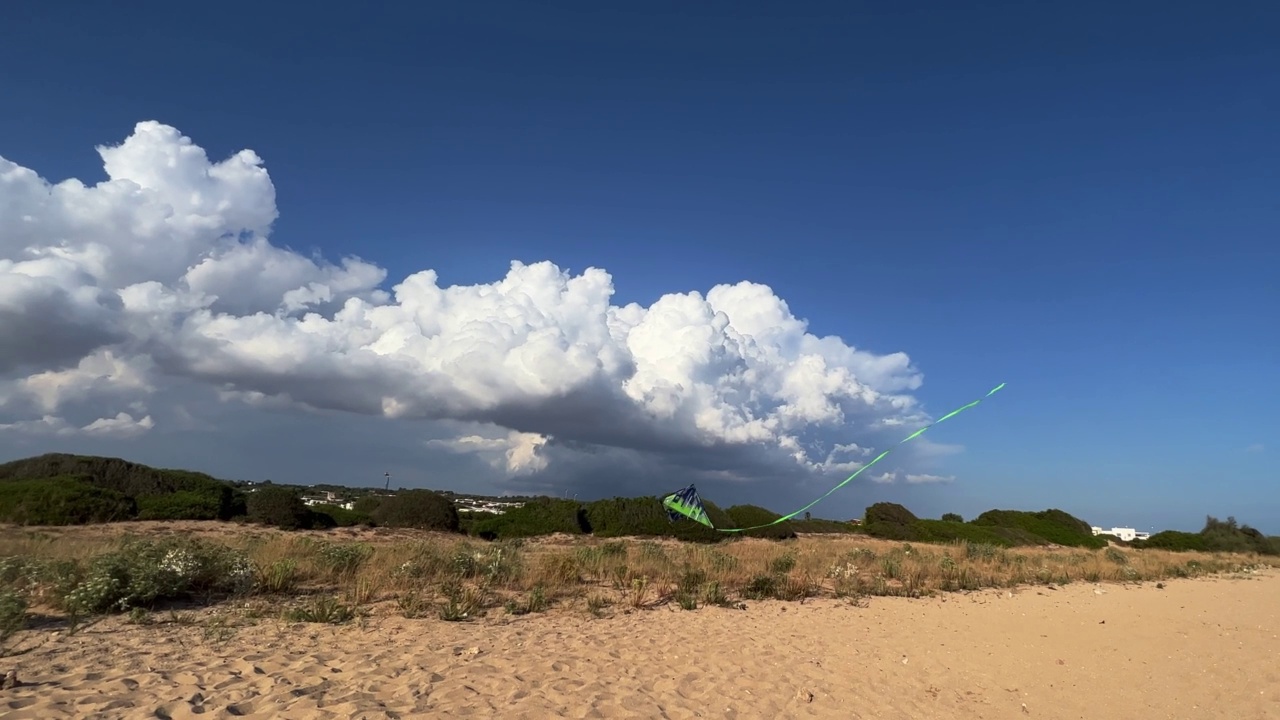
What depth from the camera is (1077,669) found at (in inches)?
354

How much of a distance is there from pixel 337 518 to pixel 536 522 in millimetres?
8382

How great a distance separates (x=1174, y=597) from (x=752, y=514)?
2132cm

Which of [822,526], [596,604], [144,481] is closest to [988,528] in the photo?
[822,526]

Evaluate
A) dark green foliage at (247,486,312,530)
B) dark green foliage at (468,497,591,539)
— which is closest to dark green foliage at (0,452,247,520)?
dark green foliage at (247,486,312,530)

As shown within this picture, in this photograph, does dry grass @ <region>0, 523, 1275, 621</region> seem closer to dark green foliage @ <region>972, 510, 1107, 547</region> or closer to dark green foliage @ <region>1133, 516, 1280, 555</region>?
dark green foliage @ <region>972, 510, 1107, 547</region>

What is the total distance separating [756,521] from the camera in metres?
37.0

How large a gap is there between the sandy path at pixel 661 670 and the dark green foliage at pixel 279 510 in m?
19.3

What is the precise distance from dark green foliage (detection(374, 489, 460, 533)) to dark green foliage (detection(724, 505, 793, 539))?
45.3 feet

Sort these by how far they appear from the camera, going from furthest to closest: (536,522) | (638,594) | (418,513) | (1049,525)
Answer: (1049,525), (536,522), (418,513), (638,594)

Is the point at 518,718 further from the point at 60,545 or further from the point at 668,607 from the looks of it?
the point at 60,545

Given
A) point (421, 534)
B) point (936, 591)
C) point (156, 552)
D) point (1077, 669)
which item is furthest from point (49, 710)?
point (421, 534)

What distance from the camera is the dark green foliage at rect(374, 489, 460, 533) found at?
28.9 metres

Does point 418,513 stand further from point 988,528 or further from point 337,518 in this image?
point 988,528

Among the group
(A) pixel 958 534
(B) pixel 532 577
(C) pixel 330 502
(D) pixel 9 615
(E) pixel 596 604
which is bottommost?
(C) pixel 330 502
